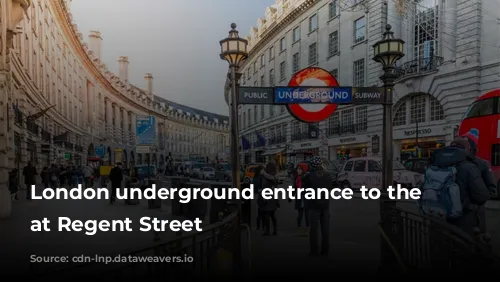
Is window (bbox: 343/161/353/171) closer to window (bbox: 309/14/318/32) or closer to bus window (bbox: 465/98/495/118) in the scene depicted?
bus window (bbox: 465/98/495/118)

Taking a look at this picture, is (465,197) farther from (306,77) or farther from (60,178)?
(60,178)

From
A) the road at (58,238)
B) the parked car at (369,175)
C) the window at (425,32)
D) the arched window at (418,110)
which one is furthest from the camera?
the arched window at (418,110)

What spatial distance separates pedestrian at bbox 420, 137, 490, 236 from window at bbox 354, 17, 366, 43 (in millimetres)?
30279

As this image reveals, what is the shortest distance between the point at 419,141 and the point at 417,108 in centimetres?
234

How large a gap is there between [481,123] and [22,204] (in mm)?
17923

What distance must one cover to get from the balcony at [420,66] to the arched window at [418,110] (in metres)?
1.66

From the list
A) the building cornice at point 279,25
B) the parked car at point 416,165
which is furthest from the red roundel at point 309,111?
the building cornice at point 279,25

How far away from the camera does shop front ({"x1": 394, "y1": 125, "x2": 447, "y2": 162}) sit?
27.8 metres

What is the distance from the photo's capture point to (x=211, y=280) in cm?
421

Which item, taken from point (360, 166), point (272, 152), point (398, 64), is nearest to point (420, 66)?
point (398, 64)

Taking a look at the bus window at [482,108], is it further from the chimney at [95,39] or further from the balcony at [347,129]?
the balcony at [347,129]

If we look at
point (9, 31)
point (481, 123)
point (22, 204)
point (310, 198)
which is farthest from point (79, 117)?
point (310, 198)

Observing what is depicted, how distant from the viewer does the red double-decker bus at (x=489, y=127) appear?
1669 cm

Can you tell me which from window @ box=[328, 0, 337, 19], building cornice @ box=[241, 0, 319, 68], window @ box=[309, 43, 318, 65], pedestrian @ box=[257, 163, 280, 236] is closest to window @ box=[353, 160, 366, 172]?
pedestrian @ box=[257, 163, 280, 236]
